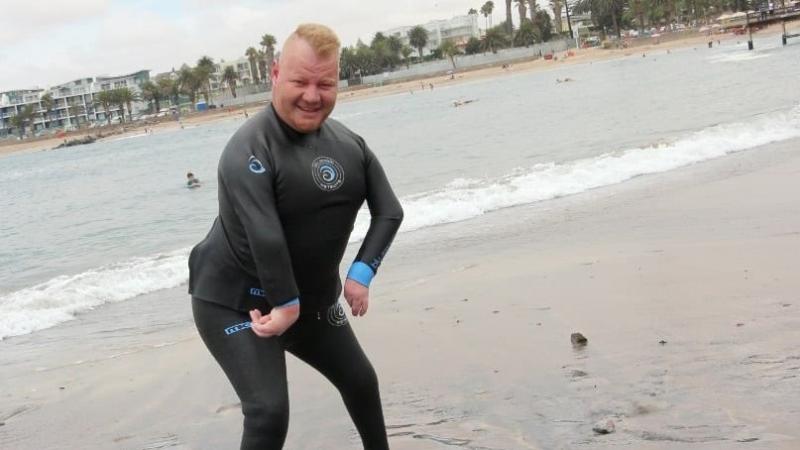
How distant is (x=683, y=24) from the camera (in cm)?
14088

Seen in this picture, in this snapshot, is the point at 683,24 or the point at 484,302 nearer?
the point at 484,302

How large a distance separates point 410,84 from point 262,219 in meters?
136

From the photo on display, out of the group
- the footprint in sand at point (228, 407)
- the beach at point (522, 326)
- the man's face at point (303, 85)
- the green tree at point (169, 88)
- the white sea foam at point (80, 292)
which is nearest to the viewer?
the man's face at point (303, 85)

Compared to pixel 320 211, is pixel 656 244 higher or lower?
lower

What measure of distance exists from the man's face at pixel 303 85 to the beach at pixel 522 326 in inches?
76.6

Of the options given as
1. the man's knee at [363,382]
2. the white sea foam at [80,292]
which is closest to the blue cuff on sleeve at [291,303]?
the man's knee at [363,382]

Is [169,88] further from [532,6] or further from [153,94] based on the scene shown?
[532,6]

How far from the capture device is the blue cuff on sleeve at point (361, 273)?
319cm

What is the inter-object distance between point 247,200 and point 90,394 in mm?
4253

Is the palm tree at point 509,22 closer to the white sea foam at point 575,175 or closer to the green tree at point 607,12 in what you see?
the green tree at point 607,12

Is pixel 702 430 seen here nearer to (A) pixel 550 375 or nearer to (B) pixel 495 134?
(A) pixel 550 375

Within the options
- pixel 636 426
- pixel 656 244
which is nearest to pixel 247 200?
pixel 636 426

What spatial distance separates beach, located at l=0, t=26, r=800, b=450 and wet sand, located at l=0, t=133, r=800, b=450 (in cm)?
A: 2

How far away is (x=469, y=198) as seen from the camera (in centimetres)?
1530
